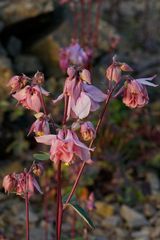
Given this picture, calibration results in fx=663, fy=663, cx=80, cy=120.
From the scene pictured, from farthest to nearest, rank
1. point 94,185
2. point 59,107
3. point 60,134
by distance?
point 59,107 → point 94,185 → point 60,134

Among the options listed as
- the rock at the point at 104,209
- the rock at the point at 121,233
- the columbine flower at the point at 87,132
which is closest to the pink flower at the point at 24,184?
the columbine flower at the point at 87,132

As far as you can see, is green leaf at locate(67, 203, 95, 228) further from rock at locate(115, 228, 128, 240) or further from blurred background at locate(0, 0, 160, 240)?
rock at locate(115, 228, 128, 240)

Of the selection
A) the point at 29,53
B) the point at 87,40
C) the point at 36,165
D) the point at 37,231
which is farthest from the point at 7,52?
the point at 36,165

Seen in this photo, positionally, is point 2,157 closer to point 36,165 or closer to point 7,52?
point 7,52

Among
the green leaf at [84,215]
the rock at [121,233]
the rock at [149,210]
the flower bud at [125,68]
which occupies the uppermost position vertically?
the flower bud at [125,68]

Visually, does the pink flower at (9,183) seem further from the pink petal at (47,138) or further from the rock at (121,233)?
the rock at (121,233)

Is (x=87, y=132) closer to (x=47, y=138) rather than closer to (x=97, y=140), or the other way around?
(x=47, y=138)

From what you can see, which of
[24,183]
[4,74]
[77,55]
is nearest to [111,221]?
[77,55]

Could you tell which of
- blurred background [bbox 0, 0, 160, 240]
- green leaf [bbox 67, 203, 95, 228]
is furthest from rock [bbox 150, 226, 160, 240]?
green leaf [bbox 67, 203, 95, 228]
